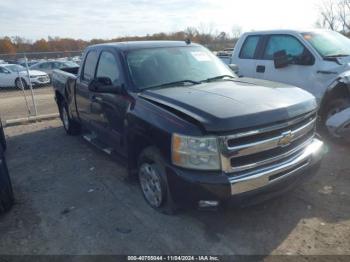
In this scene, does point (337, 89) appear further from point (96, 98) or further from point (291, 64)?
point (96, 98)

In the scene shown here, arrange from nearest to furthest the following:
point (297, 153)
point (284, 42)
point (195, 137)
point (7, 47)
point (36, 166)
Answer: point (195, 137) < point (297, 153) < point (36, 166) < point (284, 42) < point (7, 47)

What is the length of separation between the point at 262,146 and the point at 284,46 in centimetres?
417

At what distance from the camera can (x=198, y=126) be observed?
131 inches

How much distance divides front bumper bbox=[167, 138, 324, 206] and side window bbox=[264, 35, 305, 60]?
3502 millimetres

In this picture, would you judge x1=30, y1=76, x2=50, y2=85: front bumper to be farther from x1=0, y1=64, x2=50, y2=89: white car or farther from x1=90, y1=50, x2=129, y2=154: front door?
x1=90, y1=50, x2=129, y2=154: front door

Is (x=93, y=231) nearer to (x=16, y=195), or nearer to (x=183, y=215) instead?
(x=183, y=215)

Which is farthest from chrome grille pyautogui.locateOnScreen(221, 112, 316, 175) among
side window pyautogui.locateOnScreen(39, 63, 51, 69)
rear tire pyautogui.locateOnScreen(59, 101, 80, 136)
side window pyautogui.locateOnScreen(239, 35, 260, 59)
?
side window pyautogui.locateOnScreen(39, 63, 51, 69)

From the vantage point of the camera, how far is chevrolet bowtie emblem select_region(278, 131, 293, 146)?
11.8 ft

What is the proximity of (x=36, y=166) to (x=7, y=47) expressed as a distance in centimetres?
6468

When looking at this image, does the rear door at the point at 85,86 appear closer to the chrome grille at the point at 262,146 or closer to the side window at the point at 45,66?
the chrome grille at the point at 262,146

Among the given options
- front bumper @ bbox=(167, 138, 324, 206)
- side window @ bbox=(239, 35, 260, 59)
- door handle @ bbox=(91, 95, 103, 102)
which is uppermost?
side window @ bbox=(239, 35, 260, 59)

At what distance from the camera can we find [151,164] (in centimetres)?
403

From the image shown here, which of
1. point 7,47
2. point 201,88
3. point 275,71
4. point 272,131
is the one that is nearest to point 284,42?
point 275,71

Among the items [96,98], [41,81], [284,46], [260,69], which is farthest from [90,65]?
[41,81]
